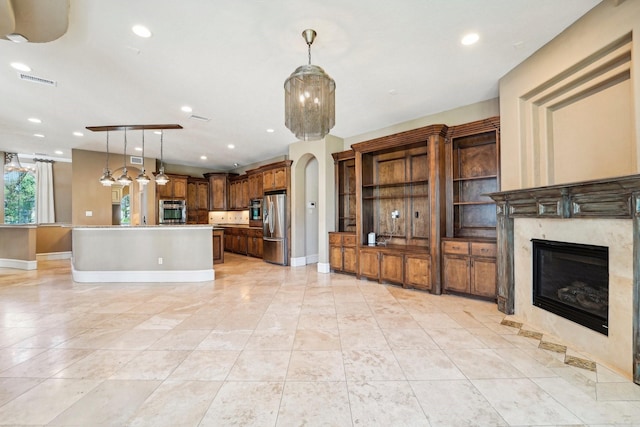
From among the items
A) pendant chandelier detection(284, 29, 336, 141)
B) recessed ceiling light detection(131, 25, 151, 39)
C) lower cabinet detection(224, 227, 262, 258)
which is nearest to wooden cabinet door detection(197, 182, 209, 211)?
lower cabinet detection(224, 227, 262, 258)

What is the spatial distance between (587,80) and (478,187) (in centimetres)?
192

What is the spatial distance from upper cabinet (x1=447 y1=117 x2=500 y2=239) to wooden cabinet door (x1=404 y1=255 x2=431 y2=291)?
652mm

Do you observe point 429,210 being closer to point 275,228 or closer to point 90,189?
point 275,228

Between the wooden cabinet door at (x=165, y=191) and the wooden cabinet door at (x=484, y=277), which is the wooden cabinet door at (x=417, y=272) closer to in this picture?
the wooden cabinet door at (x=484, y=277)

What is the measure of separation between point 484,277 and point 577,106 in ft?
7.65

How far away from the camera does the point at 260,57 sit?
309cm

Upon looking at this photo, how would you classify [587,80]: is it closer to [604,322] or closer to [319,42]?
[604,322]

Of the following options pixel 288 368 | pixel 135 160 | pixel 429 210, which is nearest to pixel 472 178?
pixel 429 210

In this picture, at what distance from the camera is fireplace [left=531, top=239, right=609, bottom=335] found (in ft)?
7.84

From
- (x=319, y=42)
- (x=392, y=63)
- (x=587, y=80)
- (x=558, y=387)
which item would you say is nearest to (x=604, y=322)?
(x=558, y=387)

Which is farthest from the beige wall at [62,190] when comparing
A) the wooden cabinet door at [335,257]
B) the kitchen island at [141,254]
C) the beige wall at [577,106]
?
the beige wall at [577,106]

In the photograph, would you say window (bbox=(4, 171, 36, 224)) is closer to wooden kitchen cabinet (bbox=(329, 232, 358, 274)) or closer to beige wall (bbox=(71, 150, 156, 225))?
beige wall (bbox=(71, 150, 156, 225))

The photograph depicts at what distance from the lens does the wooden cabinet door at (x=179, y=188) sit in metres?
8.77

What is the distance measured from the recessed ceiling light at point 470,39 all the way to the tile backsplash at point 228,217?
7961mm
